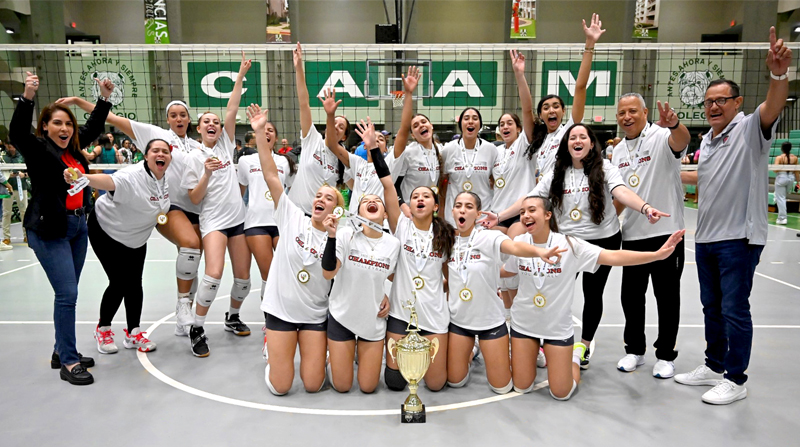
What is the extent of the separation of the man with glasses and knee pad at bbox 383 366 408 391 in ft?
6.04

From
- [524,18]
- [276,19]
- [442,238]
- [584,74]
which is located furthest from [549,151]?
[276,19]

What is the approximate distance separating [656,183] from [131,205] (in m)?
3.63

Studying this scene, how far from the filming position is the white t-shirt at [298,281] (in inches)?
133

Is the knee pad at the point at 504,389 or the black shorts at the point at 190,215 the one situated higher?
the black shorts at the point at 190,215

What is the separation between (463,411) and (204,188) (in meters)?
2.51

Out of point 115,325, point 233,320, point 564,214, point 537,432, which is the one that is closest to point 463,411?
point 537,432

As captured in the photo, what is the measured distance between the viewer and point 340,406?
319 centimetres

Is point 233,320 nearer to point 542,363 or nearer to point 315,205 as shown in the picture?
point 315,205

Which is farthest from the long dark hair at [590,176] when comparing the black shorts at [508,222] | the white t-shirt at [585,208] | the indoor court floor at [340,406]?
the indoor court floor at [340,406]

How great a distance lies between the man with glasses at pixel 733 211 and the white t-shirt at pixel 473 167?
1587 millimetres

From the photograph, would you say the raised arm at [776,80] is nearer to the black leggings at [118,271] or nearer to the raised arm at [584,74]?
the raised arm at [584,74]

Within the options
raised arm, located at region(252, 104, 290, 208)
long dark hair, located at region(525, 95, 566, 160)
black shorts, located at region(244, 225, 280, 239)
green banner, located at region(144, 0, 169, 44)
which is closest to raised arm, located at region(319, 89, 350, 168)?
raised arm, located at region(252, 104, 290, 208)

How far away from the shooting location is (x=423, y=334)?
11.1ft

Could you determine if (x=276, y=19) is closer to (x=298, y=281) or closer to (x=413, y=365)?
(x=298, y=281)
